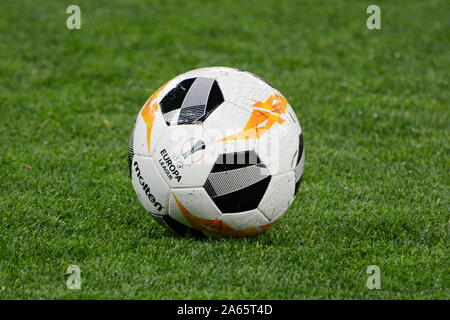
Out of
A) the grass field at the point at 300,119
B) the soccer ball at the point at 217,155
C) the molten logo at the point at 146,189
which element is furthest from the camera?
the molten logo at the point at 146,189

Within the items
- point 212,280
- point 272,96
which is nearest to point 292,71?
point 272,96

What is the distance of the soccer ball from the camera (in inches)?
193

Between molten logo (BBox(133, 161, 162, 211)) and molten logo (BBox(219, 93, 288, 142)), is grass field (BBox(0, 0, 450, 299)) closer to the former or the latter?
molten logo (BBox(133, 161, 162, 211))

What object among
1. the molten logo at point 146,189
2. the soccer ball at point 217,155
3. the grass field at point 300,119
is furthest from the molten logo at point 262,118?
the grass field at point 300,119

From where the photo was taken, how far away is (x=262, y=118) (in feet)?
16.4

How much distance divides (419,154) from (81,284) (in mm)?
4459

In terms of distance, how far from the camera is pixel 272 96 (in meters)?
5.18

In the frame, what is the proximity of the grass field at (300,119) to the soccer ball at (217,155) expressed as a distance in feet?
0.81

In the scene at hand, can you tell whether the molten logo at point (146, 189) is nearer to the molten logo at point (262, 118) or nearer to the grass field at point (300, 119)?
the grass field at point (300, 119)

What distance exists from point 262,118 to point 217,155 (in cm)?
43

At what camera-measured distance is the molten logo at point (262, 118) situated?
4918 mm

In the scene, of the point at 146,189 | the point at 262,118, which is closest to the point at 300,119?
the point at 262,118

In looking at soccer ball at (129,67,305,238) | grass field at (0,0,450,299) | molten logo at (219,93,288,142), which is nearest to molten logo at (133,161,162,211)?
soccer ball at (129,67,305,238)
